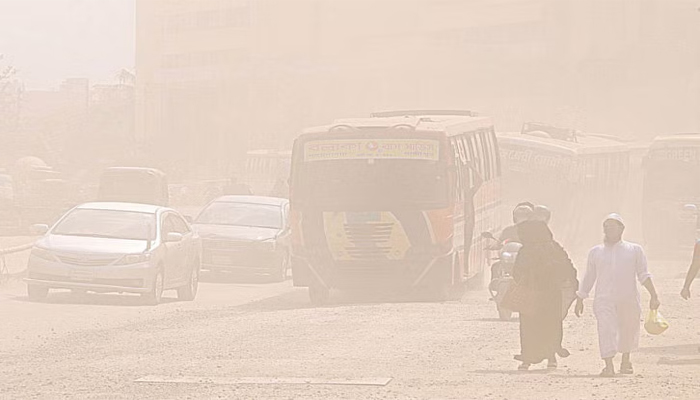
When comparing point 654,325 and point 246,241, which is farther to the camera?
point 246,241

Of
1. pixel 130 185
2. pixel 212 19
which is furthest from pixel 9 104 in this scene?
pixel 130 185

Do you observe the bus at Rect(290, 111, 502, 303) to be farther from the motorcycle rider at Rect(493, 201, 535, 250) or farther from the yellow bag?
the yellow bag

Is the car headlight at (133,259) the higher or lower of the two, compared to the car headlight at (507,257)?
lower

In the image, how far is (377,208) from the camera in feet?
82.7

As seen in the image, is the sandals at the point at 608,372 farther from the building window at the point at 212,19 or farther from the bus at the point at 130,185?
the building window at the point at 212,19

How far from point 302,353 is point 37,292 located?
868 centimetres

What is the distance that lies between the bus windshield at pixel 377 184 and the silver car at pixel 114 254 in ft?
7.38

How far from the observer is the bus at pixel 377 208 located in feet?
82.4

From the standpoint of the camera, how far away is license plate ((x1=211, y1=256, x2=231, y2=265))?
102 feet

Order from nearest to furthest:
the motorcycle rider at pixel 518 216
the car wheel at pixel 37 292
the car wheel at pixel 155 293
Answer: the motorcycle rider at pixel 518 216
the car wheel at pixel 37 292
the car wheel at pixel 155 293

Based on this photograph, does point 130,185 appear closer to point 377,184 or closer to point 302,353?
point 377,184

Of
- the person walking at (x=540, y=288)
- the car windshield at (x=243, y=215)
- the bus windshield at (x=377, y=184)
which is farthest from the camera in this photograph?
the car windshield at (x=243, y=215)

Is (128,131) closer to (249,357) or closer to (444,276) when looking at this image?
(444,276)

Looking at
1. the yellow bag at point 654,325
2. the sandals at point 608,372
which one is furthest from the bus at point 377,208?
the sandals at point 608,372
